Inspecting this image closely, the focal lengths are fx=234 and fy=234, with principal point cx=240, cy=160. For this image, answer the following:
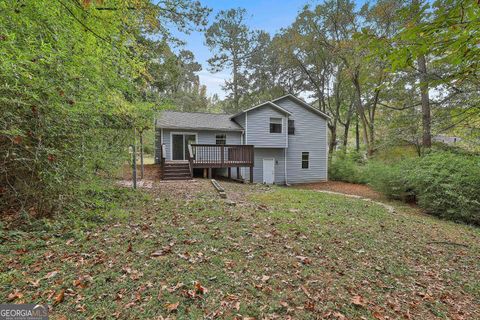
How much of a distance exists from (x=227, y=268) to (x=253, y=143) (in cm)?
1255

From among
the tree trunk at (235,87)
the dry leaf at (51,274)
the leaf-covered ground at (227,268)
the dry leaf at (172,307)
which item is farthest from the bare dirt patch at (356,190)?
the tree trunk at (235,87)

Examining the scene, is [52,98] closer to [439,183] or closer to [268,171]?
[439,183]

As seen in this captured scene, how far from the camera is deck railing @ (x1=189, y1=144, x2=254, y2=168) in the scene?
1231cm

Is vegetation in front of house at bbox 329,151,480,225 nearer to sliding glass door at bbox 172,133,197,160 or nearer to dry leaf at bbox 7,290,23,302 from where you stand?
dry leaf at bbox 7,290,23,302

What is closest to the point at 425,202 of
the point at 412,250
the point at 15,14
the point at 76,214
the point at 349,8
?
the point at 412,250

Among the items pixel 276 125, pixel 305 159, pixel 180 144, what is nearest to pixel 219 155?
pixel 180 144

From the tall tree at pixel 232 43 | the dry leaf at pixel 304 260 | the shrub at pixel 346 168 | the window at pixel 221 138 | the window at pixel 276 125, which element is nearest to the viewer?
the dry leaf at pixel 304 260

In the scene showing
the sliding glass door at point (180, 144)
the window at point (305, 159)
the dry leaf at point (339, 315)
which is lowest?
the dry leaf at point (339, 315)

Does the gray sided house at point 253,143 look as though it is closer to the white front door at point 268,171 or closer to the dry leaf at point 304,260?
the white front door at point 268,171

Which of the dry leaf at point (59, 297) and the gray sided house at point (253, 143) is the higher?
the gray sided house at point (253, 143)

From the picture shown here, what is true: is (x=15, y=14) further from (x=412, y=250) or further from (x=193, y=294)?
(x=412, y=250)

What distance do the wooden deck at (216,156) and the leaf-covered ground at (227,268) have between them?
23.9 ft

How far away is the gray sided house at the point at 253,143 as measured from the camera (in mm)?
12734

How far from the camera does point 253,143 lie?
1512 centimetres
